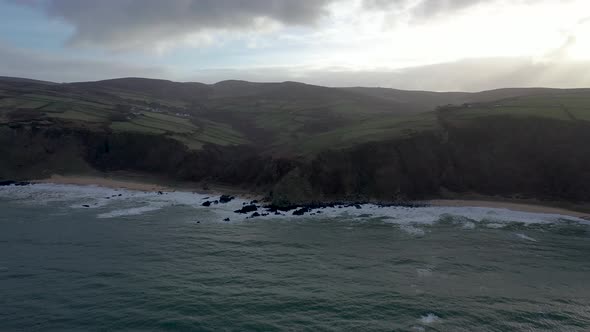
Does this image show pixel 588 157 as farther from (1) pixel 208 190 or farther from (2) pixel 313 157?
(1) pixel 208 190

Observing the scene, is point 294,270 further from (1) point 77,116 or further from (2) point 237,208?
(1) point 77,116

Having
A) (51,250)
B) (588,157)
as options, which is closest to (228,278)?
(51,250)

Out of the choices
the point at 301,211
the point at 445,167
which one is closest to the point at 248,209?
the point at 301,211

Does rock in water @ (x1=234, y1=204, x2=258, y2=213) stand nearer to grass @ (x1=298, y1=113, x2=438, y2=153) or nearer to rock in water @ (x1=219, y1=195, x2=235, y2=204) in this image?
rock in water @ (x1=219, y1=195, x2=235, y2=204)

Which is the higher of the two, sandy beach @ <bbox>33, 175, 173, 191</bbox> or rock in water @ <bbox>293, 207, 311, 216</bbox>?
rock in water @ <bbox>293, 207, 311, 216</bbox>

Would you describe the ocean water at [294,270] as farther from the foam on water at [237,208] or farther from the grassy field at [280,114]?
the grassy field at [280,114]

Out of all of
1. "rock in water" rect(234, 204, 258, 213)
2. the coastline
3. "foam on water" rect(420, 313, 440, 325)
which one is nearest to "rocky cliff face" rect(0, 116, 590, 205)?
the coastline
